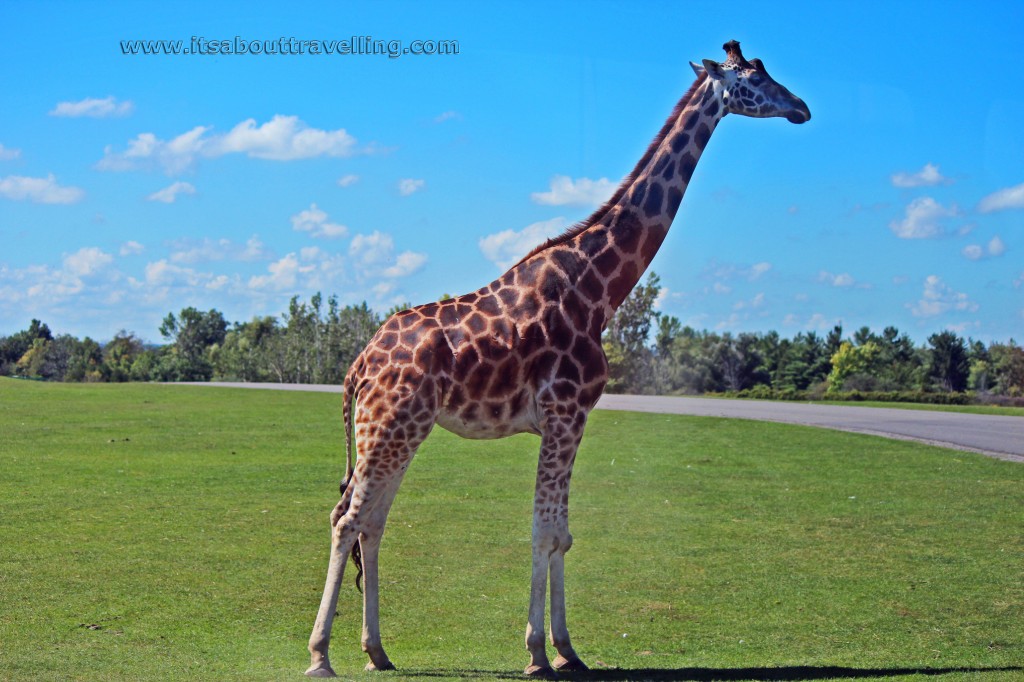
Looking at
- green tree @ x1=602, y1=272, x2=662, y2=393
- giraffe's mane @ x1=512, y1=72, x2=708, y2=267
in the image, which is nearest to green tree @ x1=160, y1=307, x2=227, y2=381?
green tree @ x1=602, y1=272, x2=662, y2=393

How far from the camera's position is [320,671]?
7027mm

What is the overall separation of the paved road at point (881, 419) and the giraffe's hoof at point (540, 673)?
15.6 metres

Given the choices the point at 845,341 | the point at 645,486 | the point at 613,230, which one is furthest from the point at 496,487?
the point at 845,341

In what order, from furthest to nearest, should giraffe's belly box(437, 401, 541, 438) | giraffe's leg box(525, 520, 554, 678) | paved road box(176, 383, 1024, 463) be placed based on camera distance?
paved road box(176, 383, 1024, 463)
giraffe's belly box(437, 401, 541, 438)
giraffe's leg box(525, 520, 554, 678)

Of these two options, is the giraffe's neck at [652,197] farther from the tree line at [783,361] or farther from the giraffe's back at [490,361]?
the tree line at [783,361]

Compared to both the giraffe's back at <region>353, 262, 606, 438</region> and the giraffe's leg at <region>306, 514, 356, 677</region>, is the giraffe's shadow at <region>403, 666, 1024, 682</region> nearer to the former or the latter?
the giraffe's leg at <region>306, 514, 356, 677</region>

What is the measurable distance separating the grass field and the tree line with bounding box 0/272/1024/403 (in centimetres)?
1919

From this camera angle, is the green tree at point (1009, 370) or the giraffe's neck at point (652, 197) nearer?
the giraffe's neck at point (652, 197)

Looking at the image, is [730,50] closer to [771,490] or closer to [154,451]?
[771,490]

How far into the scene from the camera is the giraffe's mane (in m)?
8.21

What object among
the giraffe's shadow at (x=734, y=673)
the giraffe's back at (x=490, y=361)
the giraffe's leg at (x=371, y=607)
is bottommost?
the giraffe's shadow at (x=734, y=673)

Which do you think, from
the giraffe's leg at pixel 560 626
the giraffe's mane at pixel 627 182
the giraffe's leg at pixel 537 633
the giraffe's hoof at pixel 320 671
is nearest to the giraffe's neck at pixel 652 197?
the giraffe's mane at pixel 627 182

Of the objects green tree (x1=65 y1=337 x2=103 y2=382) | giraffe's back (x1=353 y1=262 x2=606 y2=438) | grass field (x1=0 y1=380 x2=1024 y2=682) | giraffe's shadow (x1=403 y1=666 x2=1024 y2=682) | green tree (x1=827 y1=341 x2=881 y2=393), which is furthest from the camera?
green tree (x1=65 y1=337 x2=103 y2=382)

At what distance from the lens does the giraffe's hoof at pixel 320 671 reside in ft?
23.0
